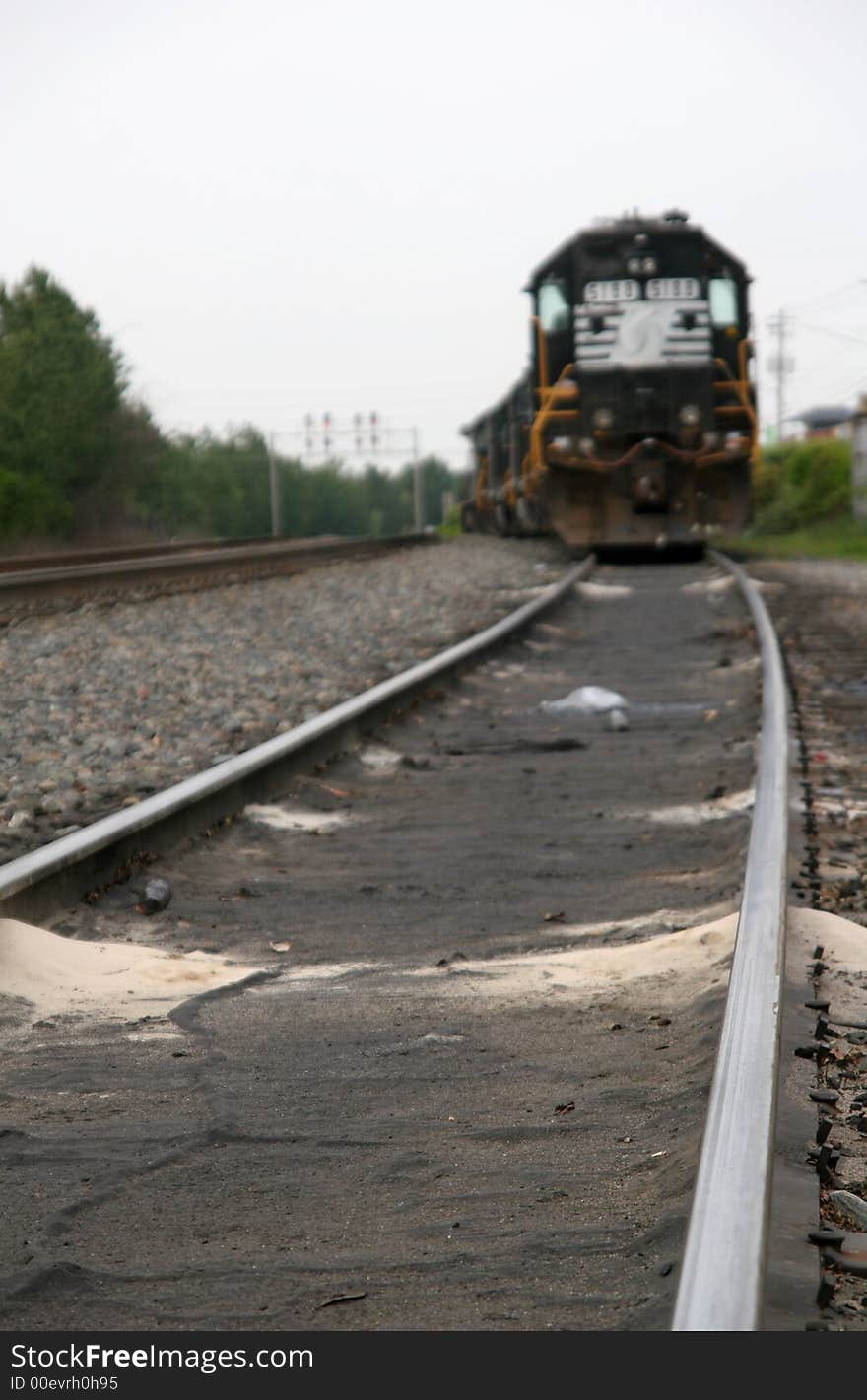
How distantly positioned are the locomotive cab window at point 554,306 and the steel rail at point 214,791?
35.4 ft

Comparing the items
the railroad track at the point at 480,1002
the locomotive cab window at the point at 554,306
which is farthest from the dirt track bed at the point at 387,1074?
the locomotive cab window at the point at 554,306

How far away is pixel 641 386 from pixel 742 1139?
56.8 ft

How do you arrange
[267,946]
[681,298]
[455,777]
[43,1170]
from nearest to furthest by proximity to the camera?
[43,1170]
[267,946]
[455,777]
[681,298]

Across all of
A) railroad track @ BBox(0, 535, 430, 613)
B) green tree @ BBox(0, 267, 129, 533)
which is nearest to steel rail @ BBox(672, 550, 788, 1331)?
railroad track @ BBox(0, 535, 430, 613)

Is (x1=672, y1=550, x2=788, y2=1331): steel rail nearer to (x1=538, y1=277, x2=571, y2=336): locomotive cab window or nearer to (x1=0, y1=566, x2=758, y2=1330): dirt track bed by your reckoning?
(x1=0, y1=566, x2=758, y2=1330): dirt track bed

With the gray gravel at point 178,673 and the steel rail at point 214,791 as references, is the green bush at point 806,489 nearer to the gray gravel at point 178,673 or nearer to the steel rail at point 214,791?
the gray gravel at point 178,673

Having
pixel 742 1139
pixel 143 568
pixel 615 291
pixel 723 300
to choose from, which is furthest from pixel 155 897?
pixel 723 300

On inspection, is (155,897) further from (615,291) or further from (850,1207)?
(615,291)

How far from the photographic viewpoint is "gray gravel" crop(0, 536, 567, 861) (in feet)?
19.3

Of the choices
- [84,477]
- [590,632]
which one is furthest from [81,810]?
[84,477]

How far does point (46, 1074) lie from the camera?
Answer: 9.73 feet

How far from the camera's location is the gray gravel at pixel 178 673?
588 cm

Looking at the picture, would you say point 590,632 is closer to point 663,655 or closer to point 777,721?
point 663,655

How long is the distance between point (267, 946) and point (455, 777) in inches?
100
